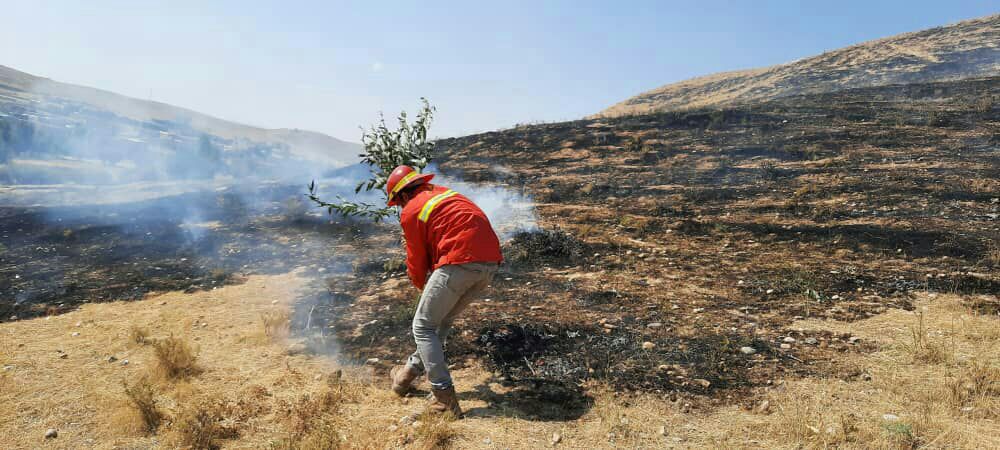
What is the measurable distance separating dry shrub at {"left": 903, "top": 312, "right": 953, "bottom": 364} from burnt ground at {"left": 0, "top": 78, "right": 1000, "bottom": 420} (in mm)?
439

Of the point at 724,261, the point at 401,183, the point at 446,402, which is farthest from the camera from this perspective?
the point at 724,261

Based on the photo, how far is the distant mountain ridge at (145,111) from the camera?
53.8 metres

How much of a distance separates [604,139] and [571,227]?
10018mm

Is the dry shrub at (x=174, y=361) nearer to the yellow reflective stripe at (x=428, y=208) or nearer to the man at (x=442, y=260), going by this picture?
the man at (x=442, y=260)

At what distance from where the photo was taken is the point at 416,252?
132 inches

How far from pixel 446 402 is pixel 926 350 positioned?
3858 mm

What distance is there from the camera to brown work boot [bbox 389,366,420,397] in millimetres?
3621

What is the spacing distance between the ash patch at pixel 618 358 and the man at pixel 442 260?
3.16ft

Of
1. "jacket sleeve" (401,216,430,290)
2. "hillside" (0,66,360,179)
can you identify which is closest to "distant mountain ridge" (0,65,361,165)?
"hillside" (0,66,360,179)

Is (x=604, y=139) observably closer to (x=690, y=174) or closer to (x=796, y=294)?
(x=690, y=174)

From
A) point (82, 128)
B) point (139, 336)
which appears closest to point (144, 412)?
point (139, 336)

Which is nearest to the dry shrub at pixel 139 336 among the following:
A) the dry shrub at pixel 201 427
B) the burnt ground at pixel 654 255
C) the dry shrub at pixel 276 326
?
the dry shrub at pixel 276 326

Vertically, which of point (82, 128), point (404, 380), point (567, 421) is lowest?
point (567, 421)

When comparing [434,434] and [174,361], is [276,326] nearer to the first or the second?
[174,361]
